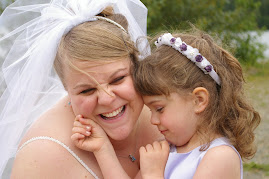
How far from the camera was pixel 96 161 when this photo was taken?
10.2ft

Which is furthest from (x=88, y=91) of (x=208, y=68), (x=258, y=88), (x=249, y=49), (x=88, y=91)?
(x=249, y=49)

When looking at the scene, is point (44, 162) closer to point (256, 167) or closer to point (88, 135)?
point (88, 135)

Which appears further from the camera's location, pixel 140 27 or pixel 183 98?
pixel 140 27

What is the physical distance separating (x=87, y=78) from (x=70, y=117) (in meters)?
0.50

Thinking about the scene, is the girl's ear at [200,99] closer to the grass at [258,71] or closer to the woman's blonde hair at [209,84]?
the woman's blonde hair at [209,84]

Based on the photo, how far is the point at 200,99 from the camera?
2.83 meters

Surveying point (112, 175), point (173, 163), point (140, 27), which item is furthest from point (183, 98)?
point (140, 27)

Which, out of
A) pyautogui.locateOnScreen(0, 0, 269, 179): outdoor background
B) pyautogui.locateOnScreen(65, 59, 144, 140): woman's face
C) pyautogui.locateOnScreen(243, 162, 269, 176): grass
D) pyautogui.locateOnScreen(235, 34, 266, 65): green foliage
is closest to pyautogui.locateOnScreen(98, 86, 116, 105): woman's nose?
pyautogui.locateOnScreen(65, 59, 144, 140): woman's face

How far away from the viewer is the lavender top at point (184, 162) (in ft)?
9.17

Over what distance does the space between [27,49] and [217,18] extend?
32.9 feet

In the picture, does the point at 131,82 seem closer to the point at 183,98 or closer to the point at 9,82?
the point at 183,98

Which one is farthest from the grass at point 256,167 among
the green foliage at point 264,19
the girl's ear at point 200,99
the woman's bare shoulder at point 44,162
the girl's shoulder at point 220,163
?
the green foliage at point 264,19

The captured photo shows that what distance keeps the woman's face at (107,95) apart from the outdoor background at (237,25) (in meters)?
3.96

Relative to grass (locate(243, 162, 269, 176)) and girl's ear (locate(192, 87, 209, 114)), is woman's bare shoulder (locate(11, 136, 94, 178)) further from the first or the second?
grass (locate(243, 162, 269, 176))
